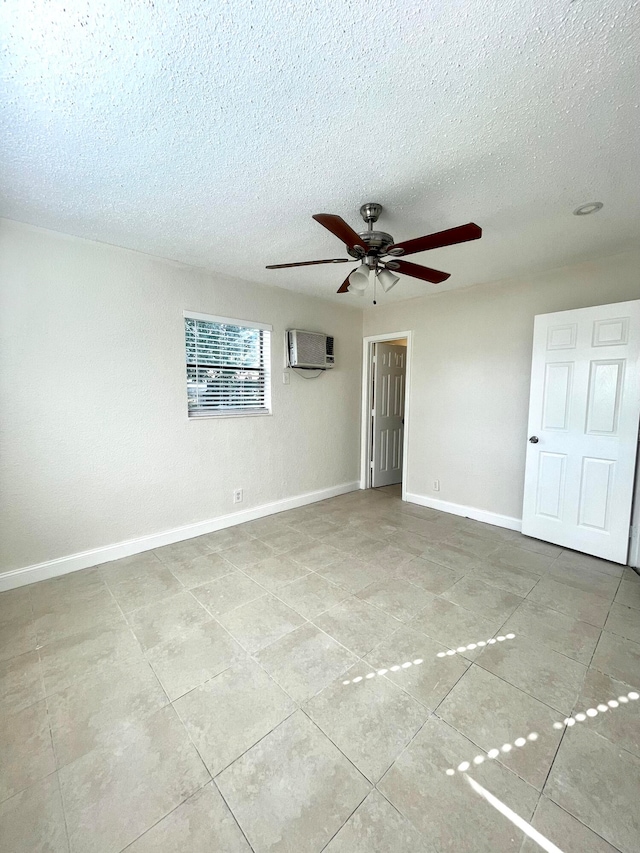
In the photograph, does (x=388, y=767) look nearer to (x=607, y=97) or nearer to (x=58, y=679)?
(x=58, y=679)

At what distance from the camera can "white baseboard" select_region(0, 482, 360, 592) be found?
7.86ft

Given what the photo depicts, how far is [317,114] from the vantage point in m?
1.39

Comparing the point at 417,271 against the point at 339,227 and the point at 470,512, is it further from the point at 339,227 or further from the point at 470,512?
the point at 470,512

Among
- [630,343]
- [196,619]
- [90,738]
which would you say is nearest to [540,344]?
[630,343]

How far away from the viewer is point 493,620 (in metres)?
2.01

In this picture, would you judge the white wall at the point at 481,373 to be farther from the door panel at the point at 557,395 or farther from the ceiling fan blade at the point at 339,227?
the ceiling fan blade at the point at 339,227

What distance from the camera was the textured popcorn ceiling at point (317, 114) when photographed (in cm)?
106

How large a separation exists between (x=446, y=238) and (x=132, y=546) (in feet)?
10.3

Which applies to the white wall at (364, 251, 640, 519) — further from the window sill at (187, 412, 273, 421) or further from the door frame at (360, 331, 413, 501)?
the window sill at (187, 412, 273, 421)

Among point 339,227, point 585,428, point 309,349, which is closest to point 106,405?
point 309,349

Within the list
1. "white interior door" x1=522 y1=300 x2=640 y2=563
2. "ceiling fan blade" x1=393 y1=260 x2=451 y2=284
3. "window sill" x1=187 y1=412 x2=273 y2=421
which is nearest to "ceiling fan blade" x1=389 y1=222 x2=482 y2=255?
"ceiling fan blade" x1=393 y1=260 x2=451 y2=284

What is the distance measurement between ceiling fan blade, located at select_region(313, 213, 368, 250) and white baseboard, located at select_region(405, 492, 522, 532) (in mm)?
2957

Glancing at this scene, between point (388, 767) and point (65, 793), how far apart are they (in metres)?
1.11

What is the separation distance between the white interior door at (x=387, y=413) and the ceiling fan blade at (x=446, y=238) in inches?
109
